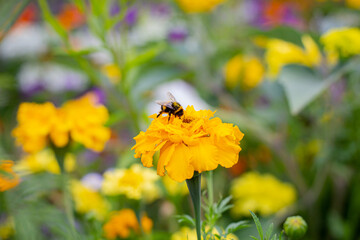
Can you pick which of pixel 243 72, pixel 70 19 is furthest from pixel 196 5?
pixel 70 19

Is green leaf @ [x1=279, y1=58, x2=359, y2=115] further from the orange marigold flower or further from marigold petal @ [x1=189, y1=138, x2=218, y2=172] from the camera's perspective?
the orange marigold flower

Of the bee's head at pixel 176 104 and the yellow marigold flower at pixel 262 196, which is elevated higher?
the bee's head at pixel 176 104

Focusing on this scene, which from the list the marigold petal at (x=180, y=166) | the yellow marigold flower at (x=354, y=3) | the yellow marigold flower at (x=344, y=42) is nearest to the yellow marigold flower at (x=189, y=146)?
the marigold petal at (x=180, y=166)

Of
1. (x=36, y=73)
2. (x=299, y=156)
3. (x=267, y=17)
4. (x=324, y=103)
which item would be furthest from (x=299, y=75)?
(x=36, y=73)

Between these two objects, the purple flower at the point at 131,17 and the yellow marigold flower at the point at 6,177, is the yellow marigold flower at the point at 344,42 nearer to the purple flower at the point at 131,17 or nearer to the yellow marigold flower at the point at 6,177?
the yellow marigold flower at the point at 6,177

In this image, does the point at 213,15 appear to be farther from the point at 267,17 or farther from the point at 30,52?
the point at 30,52

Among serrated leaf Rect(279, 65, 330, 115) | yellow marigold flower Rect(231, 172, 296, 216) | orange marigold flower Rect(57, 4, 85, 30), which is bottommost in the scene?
yellow marigold flower Rect(231, 172, 296, 216)

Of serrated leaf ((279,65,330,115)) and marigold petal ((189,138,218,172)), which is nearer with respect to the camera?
marigold petal ((189,138,218,172))

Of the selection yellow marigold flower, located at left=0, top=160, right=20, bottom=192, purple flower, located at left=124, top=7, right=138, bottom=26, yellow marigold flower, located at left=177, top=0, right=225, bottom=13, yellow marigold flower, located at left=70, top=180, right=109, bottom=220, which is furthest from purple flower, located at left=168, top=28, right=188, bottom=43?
yellow marigold flower, located at left=0, top=160, right=20, bottom=192
